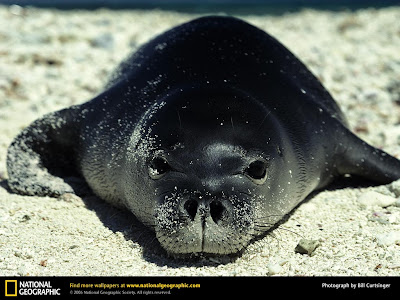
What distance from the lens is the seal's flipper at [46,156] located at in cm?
497

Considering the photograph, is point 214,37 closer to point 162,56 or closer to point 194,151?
point 162,56

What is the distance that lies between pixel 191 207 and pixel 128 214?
1174 millimetres

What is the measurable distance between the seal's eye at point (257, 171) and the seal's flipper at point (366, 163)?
1430 millimetres

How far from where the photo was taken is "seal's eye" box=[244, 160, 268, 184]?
11.8 feet

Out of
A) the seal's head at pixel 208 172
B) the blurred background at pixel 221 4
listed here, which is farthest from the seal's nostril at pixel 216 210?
the blurred background at pixel 221 4

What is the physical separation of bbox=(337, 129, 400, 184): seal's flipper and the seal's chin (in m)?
1.70

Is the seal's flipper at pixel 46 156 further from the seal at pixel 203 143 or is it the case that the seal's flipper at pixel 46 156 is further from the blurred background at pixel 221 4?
the blurred background at pixel 221 4

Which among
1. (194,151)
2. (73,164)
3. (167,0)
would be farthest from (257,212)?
(167,0)
